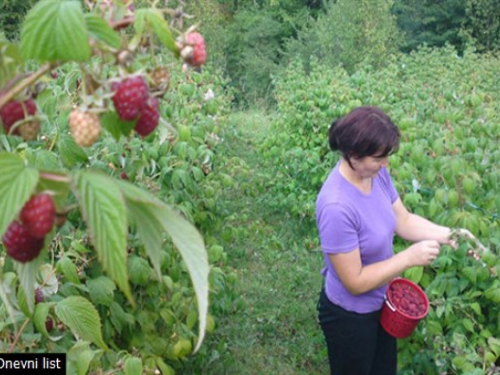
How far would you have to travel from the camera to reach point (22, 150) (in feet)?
6.35

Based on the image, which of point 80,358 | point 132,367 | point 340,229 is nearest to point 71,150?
point 80,358

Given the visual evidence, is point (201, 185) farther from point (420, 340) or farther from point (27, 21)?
point (27, 21)

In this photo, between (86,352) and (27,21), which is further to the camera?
(86,352)

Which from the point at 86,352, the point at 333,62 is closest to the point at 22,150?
the point at 86,352

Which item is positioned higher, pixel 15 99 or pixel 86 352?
pixel 15 99

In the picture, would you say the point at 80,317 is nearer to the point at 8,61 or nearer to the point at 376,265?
the point at 8,61

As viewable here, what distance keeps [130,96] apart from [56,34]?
0.26 feet

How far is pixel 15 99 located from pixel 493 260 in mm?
1876

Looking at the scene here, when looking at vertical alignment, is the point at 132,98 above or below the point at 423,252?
above

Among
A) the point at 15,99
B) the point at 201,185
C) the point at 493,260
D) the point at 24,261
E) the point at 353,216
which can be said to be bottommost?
Result: the point at 201,185

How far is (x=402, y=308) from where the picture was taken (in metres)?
2.26

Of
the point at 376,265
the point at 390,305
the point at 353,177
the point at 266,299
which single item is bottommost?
the point at 266,299

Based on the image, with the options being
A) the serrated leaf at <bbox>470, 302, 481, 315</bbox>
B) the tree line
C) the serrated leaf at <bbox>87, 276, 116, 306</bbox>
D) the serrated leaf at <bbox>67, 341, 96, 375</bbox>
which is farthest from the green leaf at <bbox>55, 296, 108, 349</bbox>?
the tree line

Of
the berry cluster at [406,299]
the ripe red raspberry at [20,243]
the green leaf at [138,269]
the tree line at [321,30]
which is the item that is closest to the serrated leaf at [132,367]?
the green leaf at [138,269]
